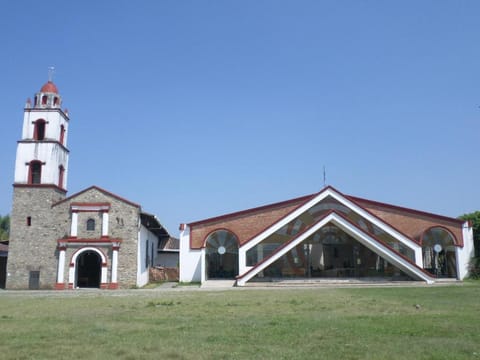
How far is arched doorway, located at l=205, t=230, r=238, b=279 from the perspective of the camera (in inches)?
1432

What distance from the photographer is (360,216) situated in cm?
3447

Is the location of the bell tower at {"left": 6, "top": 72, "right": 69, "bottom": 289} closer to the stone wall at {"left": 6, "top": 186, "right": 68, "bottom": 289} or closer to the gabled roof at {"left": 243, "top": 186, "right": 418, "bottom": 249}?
the stone wall at {"left": 6, "top": 186, "right": 68, "bottom": 289}

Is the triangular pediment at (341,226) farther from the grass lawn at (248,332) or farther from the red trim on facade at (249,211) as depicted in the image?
the grass lawn at (248,332)

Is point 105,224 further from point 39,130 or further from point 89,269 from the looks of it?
point 39,130

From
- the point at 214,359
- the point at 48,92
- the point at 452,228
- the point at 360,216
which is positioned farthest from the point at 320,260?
the point at 214,359

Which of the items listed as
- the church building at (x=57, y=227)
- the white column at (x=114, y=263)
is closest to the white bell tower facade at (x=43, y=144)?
the church building at (x=57, y=227)

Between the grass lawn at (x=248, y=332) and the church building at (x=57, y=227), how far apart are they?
18356mm

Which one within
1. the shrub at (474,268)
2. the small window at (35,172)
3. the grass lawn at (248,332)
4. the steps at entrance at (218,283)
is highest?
the small window at (35,172)

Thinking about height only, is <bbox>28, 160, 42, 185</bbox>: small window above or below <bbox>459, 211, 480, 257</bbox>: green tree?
above

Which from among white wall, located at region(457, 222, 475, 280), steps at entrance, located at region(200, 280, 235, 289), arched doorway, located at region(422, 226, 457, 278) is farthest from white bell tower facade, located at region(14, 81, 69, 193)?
white wall, located at region(457, 222, 475, 280)

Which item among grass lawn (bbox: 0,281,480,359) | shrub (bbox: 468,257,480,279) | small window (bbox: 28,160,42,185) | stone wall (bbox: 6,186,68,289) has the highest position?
small window (bbox: 28,160,42,185)

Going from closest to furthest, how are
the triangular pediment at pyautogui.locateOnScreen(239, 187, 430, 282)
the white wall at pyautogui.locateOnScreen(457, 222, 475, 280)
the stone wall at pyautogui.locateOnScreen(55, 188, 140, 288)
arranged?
the triangular pediment at pyautogui.locateOnScreen(239, 187, 430, 282) < the stone wall at pyautogui.locateOnScreen(55, 188, 140, 288) < the white wall at pyautogui.locateOnScreen(457, 222, 475, 280)

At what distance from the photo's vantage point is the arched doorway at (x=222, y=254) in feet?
119

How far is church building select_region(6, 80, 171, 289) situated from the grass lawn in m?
18.4
